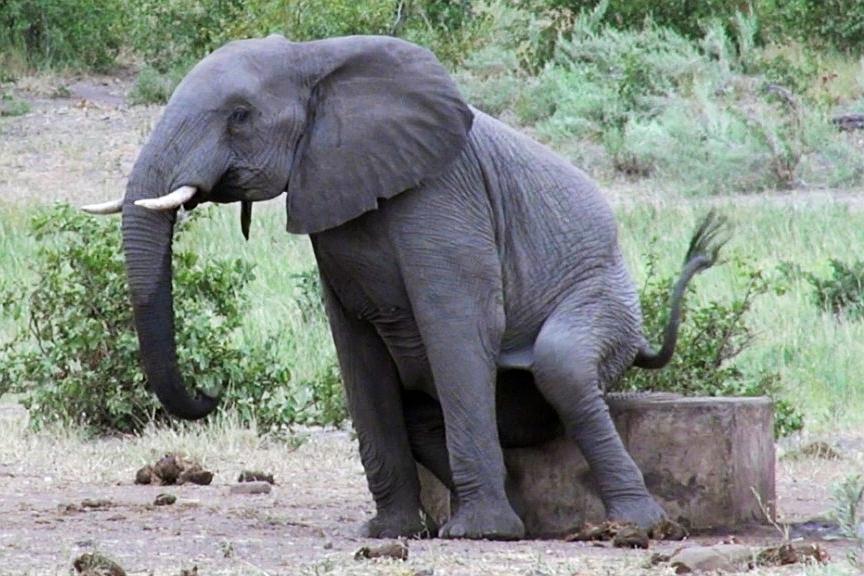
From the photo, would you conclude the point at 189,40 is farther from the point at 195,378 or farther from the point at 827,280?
the point at 195,378

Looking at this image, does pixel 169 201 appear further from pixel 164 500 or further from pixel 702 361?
pixel 702 361

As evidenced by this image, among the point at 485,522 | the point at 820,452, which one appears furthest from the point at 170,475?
the point at 820,452

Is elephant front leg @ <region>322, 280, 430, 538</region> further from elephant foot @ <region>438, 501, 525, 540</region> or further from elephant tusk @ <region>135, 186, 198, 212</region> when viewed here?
elephant tusk @ <region>135, 186, 198, 212</region>

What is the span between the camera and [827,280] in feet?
43.7

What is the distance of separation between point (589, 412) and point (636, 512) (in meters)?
0.37

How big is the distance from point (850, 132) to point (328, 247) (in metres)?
12.8

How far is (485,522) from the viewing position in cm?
718

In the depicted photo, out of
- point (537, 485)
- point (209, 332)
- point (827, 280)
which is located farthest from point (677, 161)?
point (537, 485)

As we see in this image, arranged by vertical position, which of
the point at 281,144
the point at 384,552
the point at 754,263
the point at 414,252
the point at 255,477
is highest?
the point at 281,144

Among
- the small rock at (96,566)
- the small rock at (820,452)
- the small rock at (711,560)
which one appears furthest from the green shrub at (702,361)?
the small rock at (96,566)

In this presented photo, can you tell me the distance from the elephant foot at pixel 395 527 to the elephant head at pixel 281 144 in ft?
2.30

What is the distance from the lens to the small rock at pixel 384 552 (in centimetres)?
620

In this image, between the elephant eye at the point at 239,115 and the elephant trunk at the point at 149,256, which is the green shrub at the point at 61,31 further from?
the elephant trunk at the point at 149,256

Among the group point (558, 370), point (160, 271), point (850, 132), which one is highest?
point (160, 271)
